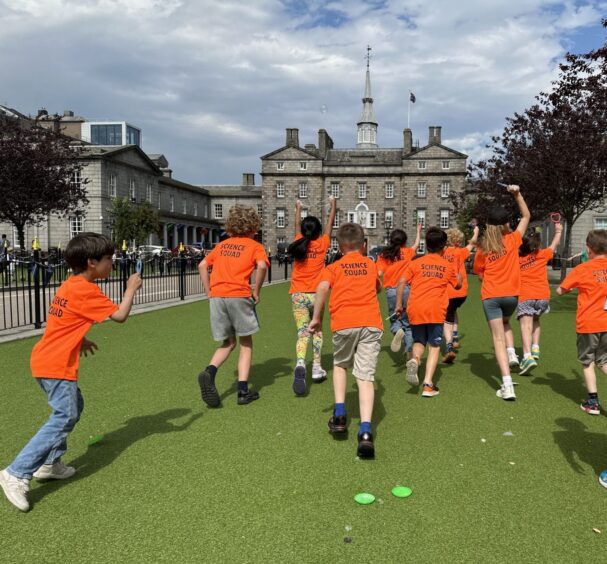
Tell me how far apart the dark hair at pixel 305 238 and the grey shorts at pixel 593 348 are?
272 centimetres

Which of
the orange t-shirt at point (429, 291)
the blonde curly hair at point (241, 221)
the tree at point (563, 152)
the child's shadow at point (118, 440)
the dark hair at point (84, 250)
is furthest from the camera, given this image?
the tree at point (563, 152)

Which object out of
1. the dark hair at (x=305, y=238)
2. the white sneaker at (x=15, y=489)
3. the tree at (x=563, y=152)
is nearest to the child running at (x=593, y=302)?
the dark hair at (x=305, y=238)

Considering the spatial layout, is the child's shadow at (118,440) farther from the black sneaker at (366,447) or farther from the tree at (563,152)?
the tree at (563,152)

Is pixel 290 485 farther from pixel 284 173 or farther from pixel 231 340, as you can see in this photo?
pixel 284 173

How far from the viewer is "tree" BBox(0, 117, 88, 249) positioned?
79.9 feet

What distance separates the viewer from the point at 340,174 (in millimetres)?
69062

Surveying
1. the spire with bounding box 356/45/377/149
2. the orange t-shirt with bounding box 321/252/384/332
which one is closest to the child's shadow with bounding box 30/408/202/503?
the orange t-shirt with bounding box 321/252/384/332

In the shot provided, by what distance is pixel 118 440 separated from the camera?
12.9 feet

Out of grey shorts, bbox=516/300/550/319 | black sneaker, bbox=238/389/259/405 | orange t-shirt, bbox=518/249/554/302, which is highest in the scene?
orange t-shirt, bbox=518/249/554/302

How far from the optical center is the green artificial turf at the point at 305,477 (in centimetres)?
255

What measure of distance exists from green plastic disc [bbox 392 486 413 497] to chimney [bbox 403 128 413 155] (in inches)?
2716

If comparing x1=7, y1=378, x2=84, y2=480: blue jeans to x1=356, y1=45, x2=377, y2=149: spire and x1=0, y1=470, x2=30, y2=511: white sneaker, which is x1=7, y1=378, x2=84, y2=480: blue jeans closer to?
x1=0, y1=470, x2=30, y2=511: white sneaker

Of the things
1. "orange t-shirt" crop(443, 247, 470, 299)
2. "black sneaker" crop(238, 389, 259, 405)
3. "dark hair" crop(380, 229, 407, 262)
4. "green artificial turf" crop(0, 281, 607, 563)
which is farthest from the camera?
"dark hair" crop(380, 229, 407, 262)

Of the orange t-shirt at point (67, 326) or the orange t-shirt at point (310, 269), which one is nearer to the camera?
the orange t-shirt at point (67, 326)
